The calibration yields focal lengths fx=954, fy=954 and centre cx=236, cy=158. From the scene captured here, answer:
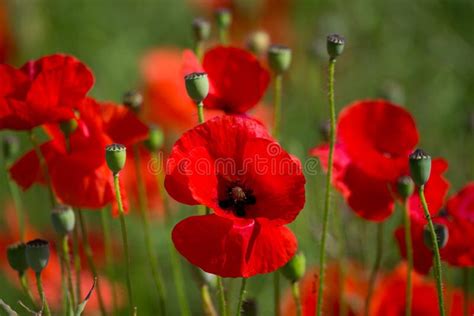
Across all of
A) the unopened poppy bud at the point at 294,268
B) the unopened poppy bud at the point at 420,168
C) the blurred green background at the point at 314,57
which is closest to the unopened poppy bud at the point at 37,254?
the unopened poppy bud at the point at 294,268

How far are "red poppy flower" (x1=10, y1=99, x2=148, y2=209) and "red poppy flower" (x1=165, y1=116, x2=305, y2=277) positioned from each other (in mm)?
179

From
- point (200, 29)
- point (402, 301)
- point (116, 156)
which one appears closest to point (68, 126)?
point (116, 156)

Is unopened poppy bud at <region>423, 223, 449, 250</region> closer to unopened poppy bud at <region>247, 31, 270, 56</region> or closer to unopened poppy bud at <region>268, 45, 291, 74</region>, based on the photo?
unopened poppy bud at <region>268, 45, 291, 74</region>

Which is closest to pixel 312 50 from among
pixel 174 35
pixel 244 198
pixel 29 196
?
pixel 244 198

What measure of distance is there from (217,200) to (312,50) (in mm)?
1008

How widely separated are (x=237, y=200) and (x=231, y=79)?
0.23 m

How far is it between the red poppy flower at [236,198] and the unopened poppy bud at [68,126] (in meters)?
0.21

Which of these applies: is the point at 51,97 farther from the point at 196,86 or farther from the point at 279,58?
the point at 279,58

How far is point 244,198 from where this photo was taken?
3.56ft

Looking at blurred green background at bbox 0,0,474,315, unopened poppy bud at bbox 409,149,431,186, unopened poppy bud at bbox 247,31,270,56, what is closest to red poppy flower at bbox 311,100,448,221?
unopened poppy bud at bbox 409,149,431,186

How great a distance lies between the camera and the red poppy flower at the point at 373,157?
122 centimetres

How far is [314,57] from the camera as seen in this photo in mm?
2006

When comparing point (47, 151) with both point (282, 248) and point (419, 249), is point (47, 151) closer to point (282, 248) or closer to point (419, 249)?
point (282, 248)

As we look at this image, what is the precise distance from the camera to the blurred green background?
7.91 ft
